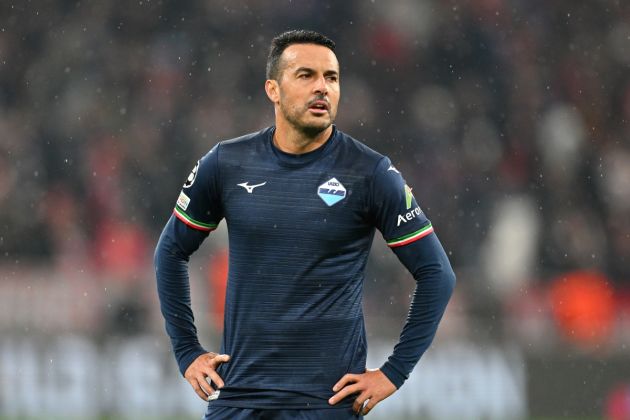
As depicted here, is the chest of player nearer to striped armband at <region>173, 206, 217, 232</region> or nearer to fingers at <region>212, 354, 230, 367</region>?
striped armband at <region>173, 206, 217, 232</region>

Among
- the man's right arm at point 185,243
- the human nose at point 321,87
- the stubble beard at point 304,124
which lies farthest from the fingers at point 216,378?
the human nose at point 321,87

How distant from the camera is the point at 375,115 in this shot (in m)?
13.7

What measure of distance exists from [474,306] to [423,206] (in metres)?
1.66

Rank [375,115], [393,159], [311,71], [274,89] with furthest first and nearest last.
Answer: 1. [375,115]
2. [393,159]
3. [274,89]
4. [311,71]

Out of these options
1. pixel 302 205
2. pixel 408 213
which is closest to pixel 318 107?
pixel 302 205

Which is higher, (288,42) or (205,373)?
(288,42)

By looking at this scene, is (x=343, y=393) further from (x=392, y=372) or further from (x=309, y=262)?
(x=309, y=262)

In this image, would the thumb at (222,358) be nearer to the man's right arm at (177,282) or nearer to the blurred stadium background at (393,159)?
the man's right arm at (177,282)

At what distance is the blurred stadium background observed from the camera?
10164 mm

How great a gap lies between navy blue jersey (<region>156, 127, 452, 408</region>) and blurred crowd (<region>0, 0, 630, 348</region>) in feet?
23.0

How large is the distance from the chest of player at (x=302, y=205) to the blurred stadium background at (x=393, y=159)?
18.7ft

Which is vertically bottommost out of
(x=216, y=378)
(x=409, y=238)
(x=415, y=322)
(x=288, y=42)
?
(x=216, y=378)

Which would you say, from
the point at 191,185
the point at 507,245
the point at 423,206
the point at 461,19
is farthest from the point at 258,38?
the point at 191,185

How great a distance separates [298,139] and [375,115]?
9.23 m
